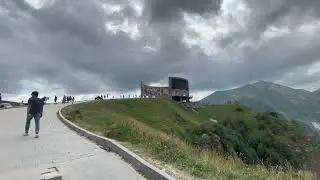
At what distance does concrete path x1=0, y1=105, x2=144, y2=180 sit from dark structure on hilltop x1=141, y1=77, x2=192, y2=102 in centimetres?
8059

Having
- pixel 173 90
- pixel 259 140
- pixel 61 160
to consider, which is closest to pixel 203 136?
pixel 259 140

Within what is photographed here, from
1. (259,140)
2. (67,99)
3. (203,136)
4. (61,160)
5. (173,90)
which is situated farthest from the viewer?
(173,90)

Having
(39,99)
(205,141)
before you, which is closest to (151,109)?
(205,141)

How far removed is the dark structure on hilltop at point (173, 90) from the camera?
102m

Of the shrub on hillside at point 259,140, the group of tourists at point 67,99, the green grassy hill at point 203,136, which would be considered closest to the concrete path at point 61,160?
the green grassy hill at point 203,136

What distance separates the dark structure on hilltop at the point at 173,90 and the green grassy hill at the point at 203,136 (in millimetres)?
6581

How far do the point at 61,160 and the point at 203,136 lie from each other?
41.7 meters

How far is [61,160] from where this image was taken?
49.3 ft

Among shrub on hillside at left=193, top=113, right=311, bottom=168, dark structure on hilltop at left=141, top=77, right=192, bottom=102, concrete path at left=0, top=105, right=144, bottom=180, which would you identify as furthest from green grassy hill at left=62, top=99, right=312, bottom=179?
dark structure on hilltop at left=141, top=77, right=192, bottom=102

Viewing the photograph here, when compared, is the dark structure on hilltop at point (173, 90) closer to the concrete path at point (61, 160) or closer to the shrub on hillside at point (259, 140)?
the shrub on hillside at point (259, 140)

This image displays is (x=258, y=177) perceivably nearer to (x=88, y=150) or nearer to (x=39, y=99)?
(x=88, y=150)

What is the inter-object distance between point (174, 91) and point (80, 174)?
9662 centimetres

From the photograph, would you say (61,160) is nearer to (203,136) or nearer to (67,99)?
(203,136)

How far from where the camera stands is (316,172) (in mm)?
11164
